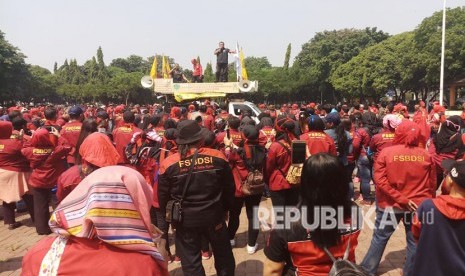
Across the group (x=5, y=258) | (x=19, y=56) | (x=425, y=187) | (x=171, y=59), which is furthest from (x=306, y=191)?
(x=171, y=59)

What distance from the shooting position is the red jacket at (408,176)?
13.4 feet

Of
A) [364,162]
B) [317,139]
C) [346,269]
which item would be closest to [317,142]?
[317,139]

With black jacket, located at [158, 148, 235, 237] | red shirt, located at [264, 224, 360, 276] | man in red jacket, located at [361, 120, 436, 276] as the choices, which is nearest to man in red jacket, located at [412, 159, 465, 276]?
red shirt, located at [264, 224, 360, 276]

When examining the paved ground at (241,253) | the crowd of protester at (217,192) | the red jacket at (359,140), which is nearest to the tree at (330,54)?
the red jacket at (359,140)

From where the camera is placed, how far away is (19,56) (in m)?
42.1

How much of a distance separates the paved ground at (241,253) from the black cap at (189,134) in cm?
199

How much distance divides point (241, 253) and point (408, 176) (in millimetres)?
2506

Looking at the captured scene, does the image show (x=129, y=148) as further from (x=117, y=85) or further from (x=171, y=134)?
(x=117, y=85)

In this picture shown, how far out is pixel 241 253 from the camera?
5465 millimetres

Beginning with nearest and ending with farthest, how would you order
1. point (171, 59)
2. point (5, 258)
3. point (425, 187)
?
point (425, 187) → point (5, 258) → point (171, 59)

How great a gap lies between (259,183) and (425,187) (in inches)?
77.7

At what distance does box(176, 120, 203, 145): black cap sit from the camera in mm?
3773

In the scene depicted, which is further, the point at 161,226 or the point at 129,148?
the point at 129,148

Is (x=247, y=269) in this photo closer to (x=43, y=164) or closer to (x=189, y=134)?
(x=189, y=134)
